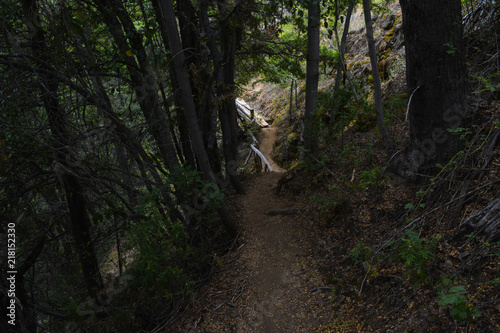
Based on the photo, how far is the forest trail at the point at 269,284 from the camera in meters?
4.14

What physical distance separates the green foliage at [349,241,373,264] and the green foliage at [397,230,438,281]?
2.14 feet

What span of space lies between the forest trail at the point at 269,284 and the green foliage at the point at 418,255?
4.20 ft

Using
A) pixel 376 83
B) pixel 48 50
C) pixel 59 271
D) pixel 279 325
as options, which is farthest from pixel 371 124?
pixel 59 271

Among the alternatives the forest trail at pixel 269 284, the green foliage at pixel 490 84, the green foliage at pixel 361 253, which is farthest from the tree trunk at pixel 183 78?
the green foliage at pixel 490 84

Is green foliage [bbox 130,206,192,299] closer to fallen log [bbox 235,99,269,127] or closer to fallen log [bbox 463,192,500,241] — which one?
fallen log [bbox 463,192,500,241]

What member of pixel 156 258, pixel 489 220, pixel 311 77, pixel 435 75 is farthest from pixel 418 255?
pixel 311 77

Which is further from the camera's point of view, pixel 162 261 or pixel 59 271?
pixel 59 271

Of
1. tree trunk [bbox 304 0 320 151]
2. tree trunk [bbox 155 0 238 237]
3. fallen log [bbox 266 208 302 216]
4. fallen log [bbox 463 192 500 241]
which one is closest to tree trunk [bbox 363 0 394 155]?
tree trunk [bbox 304 0 320 151]

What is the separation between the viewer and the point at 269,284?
192 inches

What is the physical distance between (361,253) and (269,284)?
156cm

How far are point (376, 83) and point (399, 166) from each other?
5.93ft

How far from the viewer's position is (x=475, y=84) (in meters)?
4.94

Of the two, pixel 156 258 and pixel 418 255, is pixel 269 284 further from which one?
pixel 418 255

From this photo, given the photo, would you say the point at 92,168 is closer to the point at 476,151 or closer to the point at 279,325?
the point at 279,325
